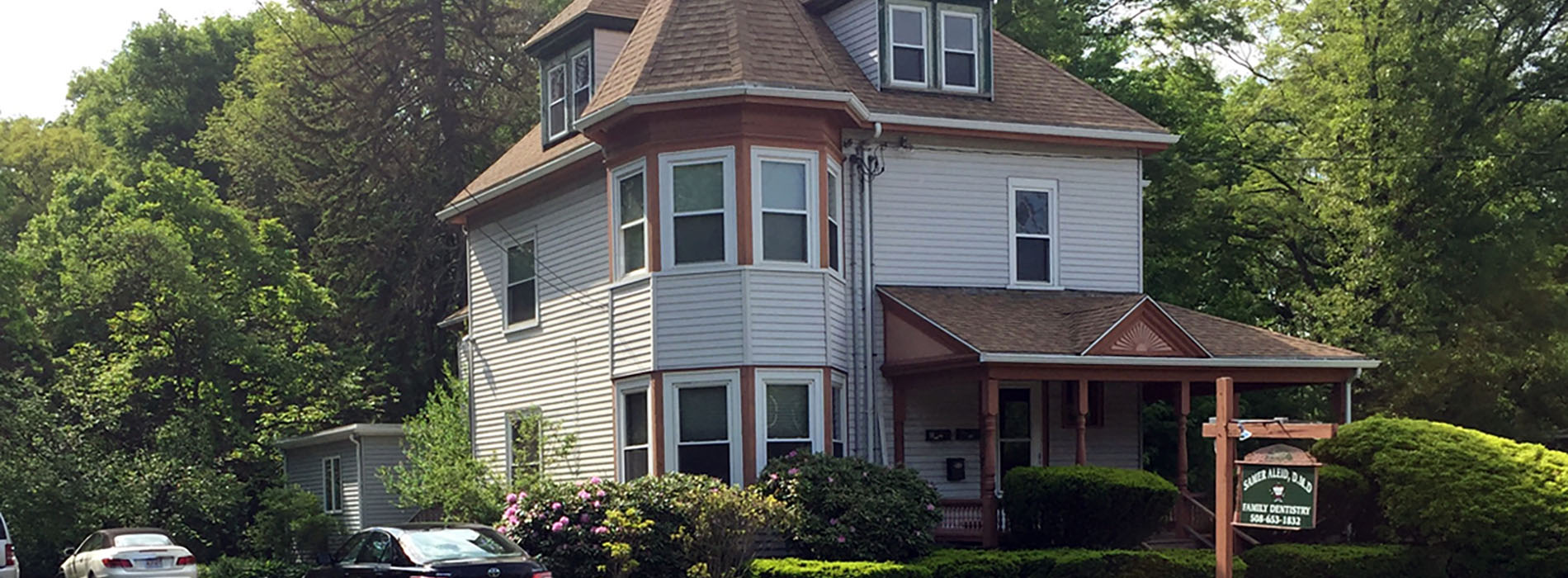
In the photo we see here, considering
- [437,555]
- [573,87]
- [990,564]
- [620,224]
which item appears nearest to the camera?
[437,555]

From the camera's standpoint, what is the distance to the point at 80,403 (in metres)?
32.7

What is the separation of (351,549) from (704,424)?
212 inches

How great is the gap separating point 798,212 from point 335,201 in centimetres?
2042

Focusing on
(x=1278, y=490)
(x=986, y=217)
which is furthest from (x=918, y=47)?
(x=1278, y=490)

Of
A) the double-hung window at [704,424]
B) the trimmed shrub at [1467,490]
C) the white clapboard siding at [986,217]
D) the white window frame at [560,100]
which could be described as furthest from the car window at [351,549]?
the trimmed shrub at [1467,490]

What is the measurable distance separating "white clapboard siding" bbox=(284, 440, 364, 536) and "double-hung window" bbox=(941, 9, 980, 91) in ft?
48.8

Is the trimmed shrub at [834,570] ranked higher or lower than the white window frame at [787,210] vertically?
lower

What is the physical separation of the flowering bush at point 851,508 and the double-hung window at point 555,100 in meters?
8.68

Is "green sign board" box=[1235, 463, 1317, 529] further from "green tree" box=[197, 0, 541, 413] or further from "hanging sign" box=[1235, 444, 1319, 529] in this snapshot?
"green tree" box=[197, 0, 541, 413]

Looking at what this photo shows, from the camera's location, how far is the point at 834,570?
65.0 feet

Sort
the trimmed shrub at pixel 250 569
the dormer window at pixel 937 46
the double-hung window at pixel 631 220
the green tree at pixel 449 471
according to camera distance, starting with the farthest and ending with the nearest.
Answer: the trimmed shrub at pixel 250 569
the dormer window at pixel 937 46
the green tree at pixel 449 471
the double-hung window at pixel 631 220

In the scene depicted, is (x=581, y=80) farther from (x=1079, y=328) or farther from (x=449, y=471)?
(x=1079, y=328)

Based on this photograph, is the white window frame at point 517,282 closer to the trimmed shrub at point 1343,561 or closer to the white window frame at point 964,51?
the white window frame at point 964,51

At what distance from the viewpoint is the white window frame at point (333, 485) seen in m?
34.0
